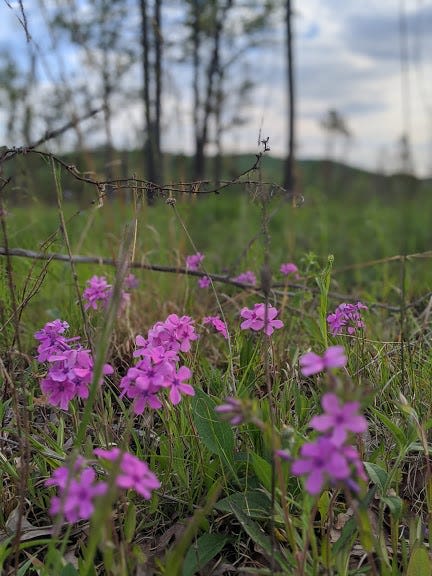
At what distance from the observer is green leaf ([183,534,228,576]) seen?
1.08m

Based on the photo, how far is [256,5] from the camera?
14.5 m

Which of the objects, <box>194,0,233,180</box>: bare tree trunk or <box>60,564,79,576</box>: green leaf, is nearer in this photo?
<box>60,564,79,576</box>: green leaf

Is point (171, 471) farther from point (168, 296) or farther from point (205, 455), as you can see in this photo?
point (168, 296)

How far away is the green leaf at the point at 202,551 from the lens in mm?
1076

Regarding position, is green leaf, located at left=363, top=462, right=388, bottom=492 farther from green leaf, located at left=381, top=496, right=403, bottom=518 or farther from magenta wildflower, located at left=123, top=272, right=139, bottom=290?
magenta wildflower, located at left=123, top=272, right=139, bottom=290

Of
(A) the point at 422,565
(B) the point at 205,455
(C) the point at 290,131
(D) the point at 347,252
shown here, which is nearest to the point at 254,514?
(B) the point at 205,455

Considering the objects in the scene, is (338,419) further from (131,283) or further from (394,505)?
(131,283)

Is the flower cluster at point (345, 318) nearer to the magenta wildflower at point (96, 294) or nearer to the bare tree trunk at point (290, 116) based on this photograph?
the magenta wildflower at point (96, 294)

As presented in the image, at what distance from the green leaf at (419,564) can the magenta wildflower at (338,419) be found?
483 mm

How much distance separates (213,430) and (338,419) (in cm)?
62

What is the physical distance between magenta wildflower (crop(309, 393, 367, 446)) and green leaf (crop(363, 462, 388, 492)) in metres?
0.52

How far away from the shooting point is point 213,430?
1274mm

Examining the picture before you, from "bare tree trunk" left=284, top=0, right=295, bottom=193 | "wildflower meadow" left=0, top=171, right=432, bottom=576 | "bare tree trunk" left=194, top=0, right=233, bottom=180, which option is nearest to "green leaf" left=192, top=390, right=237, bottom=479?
"wildflower meadow" left=0, top=171, right=432, bottom=576

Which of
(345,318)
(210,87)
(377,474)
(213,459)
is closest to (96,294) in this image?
(213,459)
